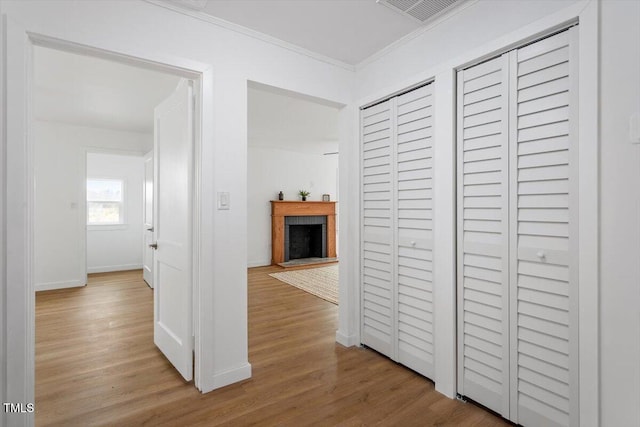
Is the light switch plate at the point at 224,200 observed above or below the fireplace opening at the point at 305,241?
above

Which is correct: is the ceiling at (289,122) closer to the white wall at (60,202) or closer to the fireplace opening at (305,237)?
the fireplace opening at (305,237)

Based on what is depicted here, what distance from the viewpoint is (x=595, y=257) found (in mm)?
1401

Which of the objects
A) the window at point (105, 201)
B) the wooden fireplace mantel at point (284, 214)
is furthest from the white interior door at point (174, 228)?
the window at point (105, 201)

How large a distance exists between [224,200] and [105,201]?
5.81m

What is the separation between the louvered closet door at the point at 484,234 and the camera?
176 cm

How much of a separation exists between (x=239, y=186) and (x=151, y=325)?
2.07 meters

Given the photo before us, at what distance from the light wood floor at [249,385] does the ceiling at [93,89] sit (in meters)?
2.35

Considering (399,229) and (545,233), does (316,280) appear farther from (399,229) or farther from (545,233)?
(545,233)

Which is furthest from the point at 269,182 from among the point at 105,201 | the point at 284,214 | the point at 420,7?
the point at 420,7

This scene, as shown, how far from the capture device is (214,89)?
6.84 feet

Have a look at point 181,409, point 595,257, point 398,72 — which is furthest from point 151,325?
point 595,257

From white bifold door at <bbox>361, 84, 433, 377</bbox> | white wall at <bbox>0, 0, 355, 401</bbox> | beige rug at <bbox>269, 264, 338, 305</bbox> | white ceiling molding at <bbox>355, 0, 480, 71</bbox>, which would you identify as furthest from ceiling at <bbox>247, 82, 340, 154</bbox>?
beige rug at <bbox>269, 264, 338, 305</bbox>

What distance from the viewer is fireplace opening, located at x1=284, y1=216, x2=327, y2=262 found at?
7078 millimetres

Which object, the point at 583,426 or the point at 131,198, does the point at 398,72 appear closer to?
the point at 583,426
